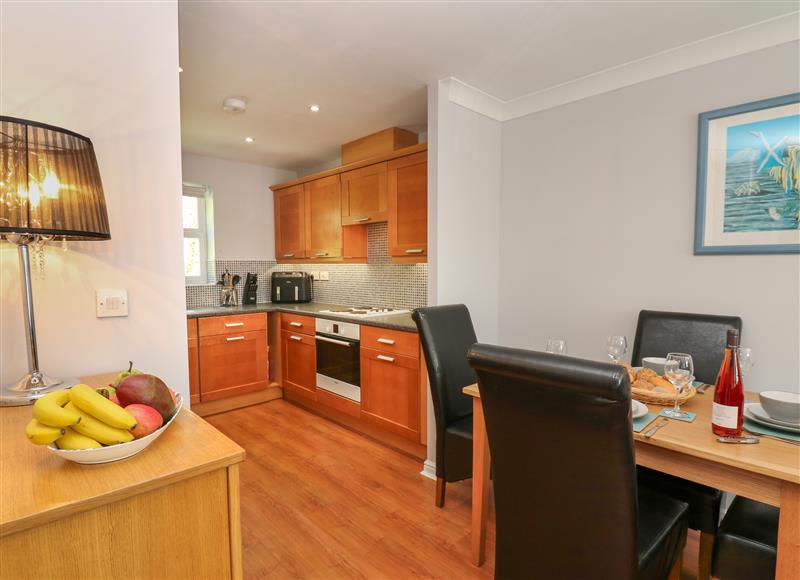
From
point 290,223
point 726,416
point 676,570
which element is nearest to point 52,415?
point 726,416

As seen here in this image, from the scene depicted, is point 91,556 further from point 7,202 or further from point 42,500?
point 7,202

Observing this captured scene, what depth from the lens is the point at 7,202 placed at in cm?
104

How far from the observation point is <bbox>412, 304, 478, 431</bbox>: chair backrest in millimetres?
2039

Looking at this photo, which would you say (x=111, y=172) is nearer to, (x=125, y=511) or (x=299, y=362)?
(x=125, y=511)

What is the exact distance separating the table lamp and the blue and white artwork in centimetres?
263

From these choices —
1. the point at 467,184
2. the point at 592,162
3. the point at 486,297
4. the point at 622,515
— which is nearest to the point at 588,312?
the point at 486,297

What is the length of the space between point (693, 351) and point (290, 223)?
11.6 ft

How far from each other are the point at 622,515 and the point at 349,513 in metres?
1.50

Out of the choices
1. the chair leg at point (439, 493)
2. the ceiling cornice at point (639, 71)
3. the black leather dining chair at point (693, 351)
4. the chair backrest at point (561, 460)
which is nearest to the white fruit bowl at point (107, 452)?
the chair backrest at point (561, 460)

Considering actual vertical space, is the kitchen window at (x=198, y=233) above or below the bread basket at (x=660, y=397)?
above

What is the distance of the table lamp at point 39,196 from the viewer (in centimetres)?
106

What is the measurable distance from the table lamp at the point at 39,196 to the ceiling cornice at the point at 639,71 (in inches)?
77.4

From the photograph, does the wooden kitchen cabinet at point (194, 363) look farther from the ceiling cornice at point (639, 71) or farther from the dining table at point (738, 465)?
the dining table at point (738, 465)

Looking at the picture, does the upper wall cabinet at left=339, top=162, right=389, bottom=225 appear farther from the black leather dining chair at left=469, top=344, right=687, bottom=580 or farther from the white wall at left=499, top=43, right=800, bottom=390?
the black leather dining chair at left=469, top=344, right=687, bottom=580
